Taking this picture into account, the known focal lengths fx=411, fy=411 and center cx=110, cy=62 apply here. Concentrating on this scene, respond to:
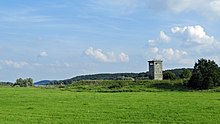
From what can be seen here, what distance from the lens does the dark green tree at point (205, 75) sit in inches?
3510

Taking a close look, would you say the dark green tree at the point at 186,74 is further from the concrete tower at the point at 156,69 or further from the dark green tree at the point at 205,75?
the dark green tree at the point at 205,75

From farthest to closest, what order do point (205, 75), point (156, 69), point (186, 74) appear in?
1. point (186, 74)
2. point (156, 69)
3. point (205, 75)

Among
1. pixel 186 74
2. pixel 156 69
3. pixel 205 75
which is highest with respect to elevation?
pixel 156 69

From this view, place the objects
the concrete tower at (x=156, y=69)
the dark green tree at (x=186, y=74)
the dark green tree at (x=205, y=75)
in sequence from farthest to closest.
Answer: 1. the dark green tree at (x=186, y=74)
2. the concrete tower at (x=156, y=69)
3. the dark green tree at (x=205, y=75)

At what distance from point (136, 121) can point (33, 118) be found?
683 cm

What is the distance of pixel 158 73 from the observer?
12106cm

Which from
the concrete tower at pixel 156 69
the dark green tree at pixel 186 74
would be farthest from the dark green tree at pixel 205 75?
the dark green tree at pixel 186 74

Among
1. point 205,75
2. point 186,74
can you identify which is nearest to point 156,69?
point 186,74

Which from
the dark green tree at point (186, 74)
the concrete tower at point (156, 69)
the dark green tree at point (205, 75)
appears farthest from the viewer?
the dark green tree at point (186, 74)

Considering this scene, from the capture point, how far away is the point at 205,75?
90.3 meters

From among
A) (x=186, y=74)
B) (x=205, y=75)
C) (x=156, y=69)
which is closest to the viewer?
(x=205, y=75)

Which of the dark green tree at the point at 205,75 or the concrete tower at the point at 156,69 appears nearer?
the dark green tree at the point at 205,75

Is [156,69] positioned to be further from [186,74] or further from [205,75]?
[205,75]

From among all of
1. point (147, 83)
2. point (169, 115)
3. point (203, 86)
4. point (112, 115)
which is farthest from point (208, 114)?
point (147, 83)
